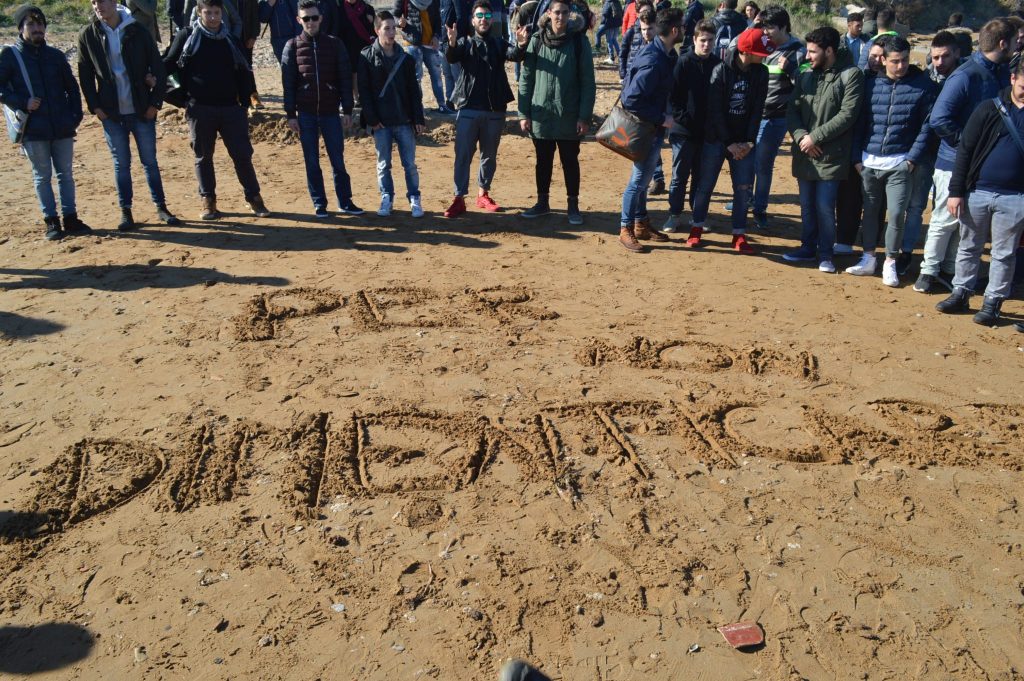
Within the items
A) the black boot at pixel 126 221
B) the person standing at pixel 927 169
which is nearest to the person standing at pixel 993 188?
the person standing at pixel 927 169

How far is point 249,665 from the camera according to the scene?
11.9 feet

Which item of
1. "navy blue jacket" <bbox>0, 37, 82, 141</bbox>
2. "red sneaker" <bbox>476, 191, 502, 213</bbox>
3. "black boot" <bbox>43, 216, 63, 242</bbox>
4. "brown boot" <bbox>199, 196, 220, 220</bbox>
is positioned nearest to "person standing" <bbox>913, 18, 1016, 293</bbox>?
"red sneaker" <bbox>476, 191, 502, 213</bbox>

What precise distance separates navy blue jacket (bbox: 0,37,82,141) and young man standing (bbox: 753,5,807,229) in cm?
673

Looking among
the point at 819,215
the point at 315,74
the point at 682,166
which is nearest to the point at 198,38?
the point at 315,74

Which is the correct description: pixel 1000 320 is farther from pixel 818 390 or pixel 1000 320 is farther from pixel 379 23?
pixel 379 23

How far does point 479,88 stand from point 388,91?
3.20ft

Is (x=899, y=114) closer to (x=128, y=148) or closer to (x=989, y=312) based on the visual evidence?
(x=989, y=312)

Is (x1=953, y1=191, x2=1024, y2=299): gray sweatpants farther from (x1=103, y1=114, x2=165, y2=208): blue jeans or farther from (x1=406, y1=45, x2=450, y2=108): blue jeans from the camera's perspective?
(x1=406, y1=45, x2=450, y2=108): blue jeans

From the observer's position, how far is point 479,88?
895 cm

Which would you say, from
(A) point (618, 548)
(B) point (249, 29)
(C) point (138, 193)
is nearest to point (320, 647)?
(A) point (618, 548)

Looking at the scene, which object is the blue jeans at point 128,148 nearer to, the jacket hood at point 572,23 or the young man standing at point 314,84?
the young man standing at point 314,84

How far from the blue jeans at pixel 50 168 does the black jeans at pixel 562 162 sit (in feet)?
15.7

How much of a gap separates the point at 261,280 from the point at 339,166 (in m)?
2.16

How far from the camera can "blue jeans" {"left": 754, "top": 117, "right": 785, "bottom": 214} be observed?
8.71 meters
